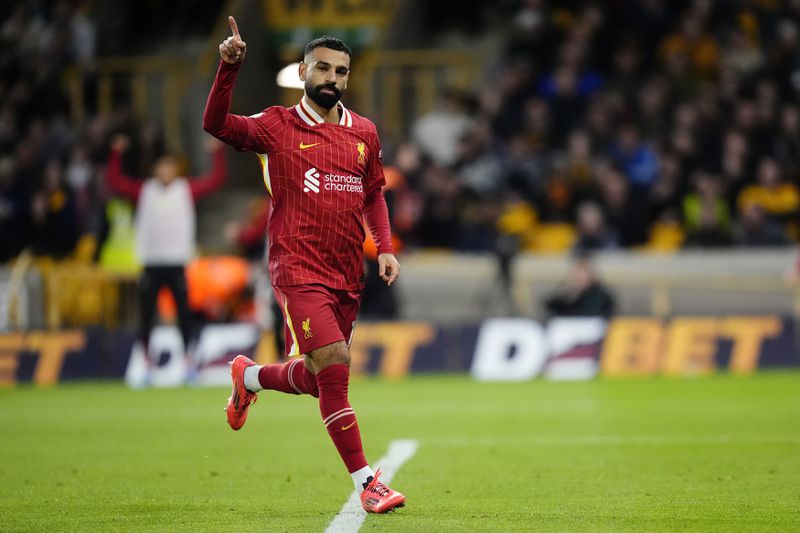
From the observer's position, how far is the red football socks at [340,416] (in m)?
6.66

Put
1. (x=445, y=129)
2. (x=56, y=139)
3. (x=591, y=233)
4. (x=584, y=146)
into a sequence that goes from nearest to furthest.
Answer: (x=591, y=233)
(x=584, y=146)
(x=445, y=129)
(x=56, y=139)

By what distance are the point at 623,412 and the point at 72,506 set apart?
6.16 metres

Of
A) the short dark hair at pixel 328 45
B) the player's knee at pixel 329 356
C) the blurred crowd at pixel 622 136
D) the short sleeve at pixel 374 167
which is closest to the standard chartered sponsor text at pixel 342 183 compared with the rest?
the short sleeve at pixel 374 167

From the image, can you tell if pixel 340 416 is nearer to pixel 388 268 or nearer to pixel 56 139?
pixel 388 268

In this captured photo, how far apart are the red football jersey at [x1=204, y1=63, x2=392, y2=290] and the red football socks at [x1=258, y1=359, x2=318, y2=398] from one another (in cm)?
45

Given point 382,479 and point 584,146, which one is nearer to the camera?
point 382,479

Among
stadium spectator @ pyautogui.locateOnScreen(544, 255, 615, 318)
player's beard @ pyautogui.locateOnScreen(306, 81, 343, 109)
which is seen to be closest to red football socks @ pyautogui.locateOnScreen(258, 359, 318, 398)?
player's beard @ pyautogui.locateOnScreen(306, 81, 343, 109)

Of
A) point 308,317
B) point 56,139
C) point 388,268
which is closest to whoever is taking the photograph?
point 308,317

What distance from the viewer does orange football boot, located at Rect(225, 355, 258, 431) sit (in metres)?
7.36

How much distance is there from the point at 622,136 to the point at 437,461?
465 inches

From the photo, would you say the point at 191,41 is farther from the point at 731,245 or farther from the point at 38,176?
the point at 731,245

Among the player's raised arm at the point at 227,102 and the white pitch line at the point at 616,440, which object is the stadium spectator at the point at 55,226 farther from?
the player's raised arm at the point at 227,102

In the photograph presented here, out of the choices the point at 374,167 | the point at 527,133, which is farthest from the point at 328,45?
the point at 527,133

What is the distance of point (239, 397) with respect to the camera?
7.36 m
